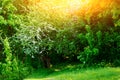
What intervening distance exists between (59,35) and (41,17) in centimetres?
259

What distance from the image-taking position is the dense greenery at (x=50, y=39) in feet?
110

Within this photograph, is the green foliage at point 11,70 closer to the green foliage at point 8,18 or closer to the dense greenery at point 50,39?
the dense greenery at point 50,39

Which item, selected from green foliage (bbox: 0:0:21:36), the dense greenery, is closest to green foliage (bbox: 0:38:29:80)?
the dense greenery

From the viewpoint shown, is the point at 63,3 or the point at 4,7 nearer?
the point at 63,3

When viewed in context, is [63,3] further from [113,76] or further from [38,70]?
[113,76]

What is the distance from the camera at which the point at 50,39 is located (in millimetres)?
36969

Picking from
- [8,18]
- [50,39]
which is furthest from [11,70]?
[8,18]

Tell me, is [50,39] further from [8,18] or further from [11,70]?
[8,18]

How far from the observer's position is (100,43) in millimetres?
33562

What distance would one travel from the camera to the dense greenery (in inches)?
1324

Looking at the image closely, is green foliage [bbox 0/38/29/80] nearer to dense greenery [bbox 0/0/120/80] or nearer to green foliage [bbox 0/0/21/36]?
dense greenery [bbox 0/0/120/80]

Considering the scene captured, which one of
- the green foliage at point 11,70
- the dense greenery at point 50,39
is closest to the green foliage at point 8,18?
the dense greenery at point 50,39

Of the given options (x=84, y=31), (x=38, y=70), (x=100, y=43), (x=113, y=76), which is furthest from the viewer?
(x=38, y=70)

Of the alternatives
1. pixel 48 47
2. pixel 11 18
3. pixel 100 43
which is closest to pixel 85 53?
pixel 100 43
